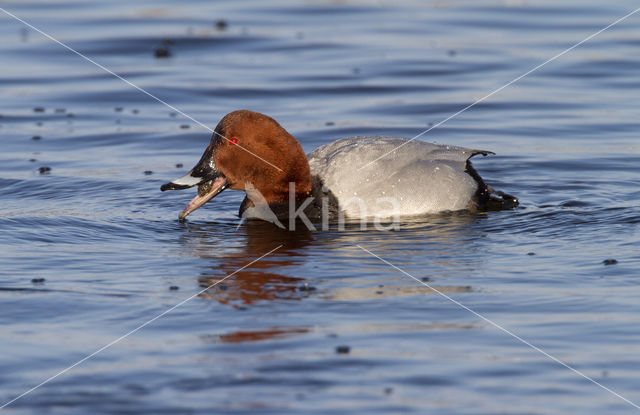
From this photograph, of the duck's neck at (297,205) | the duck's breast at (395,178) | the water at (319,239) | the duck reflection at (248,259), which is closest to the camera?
the water at (319,239)

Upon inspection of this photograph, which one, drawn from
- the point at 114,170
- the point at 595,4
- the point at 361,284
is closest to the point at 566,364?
the point at 361,284

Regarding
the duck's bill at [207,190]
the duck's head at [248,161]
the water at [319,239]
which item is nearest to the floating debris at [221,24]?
the water at [319,239]

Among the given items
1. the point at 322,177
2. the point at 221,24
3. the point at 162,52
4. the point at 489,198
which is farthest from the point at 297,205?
the point at 221,24

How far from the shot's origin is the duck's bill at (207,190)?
854cm

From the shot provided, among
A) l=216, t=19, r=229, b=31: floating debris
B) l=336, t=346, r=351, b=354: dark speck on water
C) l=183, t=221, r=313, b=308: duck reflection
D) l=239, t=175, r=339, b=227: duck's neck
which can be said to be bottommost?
l=336, t=346, r=351, b=354: dark speck on water

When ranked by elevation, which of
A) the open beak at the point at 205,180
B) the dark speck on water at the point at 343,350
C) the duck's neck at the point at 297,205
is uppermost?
the open beak at the point at 205,180

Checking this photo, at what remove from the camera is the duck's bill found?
8.54m

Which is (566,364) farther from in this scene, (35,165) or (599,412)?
(35,165)

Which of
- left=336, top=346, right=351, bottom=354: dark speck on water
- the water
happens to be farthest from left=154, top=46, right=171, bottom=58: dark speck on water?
left=336, top=346, right=351, bottom=354: dark speck on water

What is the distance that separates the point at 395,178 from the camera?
851 centimetres

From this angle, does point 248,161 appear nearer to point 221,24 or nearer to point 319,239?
point 319,239

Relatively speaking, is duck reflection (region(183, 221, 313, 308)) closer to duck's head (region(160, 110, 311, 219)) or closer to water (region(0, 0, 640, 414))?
water (region(0, 0, 640, 414))

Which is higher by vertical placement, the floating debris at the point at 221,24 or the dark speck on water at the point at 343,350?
the floating debris at the point at 221,24

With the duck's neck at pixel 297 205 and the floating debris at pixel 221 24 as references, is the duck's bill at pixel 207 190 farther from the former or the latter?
the floating debris at pixel 221 24
